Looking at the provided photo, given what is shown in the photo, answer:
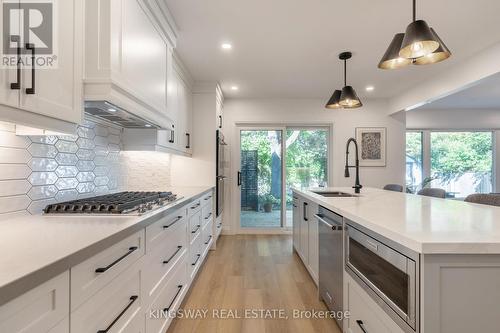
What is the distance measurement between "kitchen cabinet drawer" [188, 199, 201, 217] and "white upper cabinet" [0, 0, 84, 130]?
51.4 inches

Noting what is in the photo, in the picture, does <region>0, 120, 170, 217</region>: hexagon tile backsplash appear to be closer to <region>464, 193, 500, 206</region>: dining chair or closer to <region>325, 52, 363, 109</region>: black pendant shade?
<region>325, 52, 363, 109</region>: black pendant shade

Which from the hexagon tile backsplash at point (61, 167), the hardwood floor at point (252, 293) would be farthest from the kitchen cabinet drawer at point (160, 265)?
the hexagon tile backsplash at point (61, 167)

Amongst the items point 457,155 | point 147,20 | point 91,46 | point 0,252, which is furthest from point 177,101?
point 457,155

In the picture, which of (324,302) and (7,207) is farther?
(324,302)

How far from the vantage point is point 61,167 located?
1605mm

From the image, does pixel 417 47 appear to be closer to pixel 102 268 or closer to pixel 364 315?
pixel 364 315

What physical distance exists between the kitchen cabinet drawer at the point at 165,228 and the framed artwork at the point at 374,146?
3.87 m

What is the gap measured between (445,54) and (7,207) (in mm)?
2646

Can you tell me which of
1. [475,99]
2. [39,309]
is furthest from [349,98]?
[475,99]

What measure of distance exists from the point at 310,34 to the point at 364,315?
238cm

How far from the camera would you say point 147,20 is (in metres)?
1.80

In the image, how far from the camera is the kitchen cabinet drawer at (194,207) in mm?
2400

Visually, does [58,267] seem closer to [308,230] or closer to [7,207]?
[7,207]

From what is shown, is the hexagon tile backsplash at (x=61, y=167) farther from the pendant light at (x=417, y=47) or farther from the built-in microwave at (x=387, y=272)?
the pendant light at (x=417, y=47)
